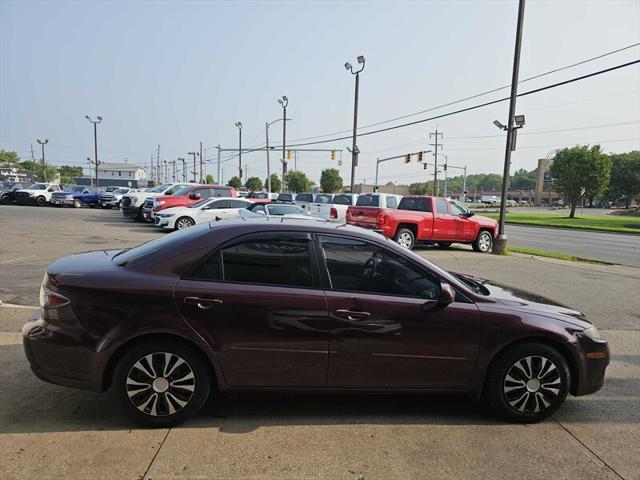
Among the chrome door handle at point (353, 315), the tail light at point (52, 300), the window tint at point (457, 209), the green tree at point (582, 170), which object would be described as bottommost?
the chrome door handle at point (353, 315)

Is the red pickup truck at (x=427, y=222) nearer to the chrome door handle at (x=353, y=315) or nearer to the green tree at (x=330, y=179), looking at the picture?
the chrome door handle at (x=353, y=315)

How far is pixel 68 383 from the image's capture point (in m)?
3.32

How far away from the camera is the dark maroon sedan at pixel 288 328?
3.26 metres

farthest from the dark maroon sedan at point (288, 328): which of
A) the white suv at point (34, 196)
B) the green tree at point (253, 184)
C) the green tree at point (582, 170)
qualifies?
the green tree at point (253, 184)

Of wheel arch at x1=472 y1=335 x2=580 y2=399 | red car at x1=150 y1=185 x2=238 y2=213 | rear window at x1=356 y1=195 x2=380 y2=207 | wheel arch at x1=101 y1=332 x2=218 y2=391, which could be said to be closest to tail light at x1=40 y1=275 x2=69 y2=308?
wheel arch at x1=101 y1=332 x2=218 y2=391

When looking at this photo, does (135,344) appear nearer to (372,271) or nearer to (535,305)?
(372,271)

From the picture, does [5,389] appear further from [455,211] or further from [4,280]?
[455,211]

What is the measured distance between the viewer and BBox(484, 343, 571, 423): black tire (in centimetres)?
364

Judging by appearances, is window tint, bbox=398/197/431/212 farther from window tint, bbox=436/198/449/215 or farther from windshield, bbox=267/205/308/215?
windshield, bbox=267/205/308/215

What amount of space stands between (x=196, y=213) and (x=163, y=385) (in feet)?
47.0

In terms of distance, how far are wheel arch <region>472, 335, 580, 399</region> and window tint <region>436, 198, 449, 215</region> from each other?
11527mm

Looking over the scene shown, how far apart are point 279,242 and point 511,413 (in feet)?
7.61

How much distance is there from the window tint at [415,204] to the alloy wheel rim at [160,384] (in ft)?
41.4

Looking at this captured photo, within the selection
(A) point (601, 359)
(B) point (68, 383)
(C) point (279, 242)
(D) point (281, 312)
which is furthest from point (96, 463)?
(A) point (601, 359)
